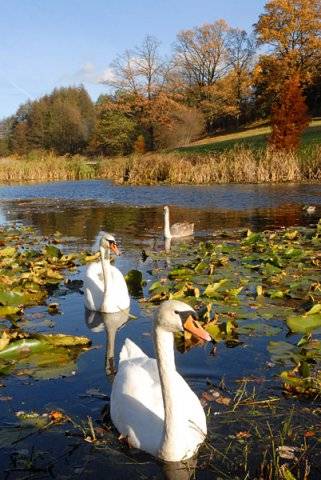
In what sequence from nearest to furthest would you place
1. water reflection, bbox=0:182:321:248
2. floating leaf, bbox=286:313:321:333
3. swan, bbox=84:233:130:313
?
floating leaf, bbox=286:313:321:333
swan, bbox=84:233:130:313
water reflection, bbox=0:182:321:248

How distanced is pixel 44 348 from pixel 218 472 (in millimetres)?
2600

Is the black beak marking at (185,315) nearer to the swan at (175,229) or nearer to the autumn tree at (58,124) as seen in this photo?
the swan at (175,229)

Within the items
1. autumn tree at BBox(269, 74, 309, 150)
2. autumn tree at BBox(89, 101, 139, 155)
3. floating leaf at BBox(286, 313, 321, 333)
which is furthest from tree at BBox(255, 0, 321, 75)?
floating leaf at BBox(286, 313, 321, 333)

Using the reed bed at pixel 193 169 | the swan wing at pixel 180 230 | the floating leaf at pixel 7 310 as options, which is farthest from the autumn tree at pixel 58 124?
the floating leaf at pixel 7 310

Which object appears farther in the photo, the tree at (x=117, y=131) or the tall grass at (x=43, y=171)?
the tree at (x=117, y=131)

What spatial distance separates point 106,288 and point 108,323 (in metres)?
0.54

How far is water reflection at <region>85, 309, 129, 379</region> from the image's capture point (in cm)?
644

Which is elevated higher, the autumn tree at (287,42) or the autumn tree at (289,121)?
the autumn tree at (287,42)

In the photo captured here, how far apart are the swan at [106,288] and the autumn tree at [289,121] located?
2791 centimetres

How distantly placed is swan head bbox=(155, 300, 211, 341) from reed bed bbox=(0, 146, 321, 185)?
25.2 meters

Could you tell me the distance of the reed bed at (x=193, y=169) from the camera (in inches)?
1107

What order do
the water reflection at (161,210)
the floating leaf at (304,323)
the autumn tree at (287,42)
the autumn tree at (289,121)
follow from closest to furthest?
the floating leaf at (304,323) < the water reflection at (161,210) < the autumn tree at (289,121) < the autumn tree at (287,42)

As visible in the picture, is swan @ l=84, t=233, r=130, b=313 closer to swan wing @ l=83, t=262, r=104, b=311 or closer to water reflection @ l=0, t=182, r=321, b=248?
swan wing @ l=83, t=262, r=104, b=311

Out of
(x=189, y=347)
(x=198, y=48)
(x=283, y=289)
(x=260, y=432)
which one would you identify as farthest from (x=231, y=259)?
(x=198, y=48)
